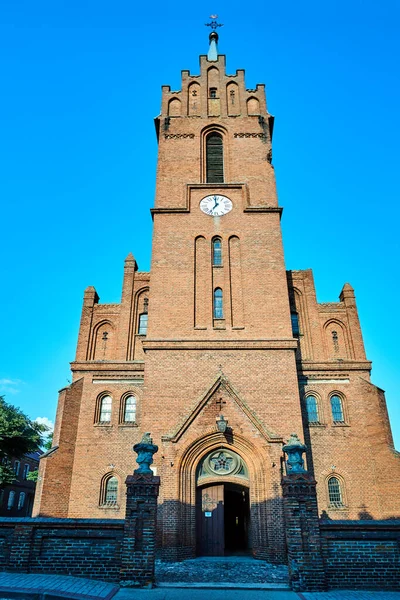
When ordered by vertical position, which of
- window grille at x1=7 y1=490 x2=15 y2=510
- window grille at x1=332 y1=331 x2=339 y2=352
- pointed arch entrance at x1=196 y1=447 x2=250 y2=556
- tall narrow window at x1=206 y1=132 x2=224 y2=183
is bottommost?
pointed arch entrance at x1=196 y1=447 x2=250 y2=556

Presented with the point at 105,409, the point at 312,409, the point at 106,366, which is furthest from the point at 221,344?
the point at 105,409

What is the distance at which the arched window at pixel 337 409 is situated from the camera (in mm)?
20602

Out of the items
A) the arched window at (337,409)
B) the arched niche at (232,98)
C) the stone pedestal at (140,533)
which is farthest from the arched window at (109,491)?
the arched niche at (232,98)

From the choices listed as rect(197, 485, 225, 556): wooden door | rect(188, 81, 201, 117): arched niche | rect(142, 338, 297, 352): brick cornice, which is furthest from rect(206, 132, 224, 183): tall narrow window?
rect(197, 485, 225, 556): wooden door

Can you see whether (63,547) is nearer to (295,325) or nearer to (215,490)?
(215,490)

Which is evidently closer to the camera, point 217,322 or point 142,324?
point 217,322

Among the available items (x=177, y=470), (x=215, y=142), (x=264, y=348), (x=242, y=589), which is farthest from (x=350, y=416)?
(x=215, y=142)

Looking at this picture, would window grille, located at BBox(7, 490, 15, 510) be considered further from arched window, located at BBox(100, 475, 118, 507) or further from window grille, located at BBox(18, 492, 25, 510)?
arched window, located at BBox(100, 475, 118, 507)

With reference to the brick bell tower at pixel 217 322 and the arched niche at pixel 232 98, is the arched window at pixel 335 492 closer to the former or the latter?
the brick bell tower at pixel 217 322

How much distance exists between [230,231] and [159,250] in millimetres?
3618

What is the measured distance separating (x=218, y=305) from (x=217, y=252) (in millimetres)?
2877

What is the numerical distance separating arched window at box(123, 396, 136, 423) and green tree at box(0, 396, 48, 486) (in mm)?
10725

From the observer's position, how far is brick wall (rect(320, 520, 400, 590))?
10.3m

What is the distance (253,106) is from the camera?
26031 mm
